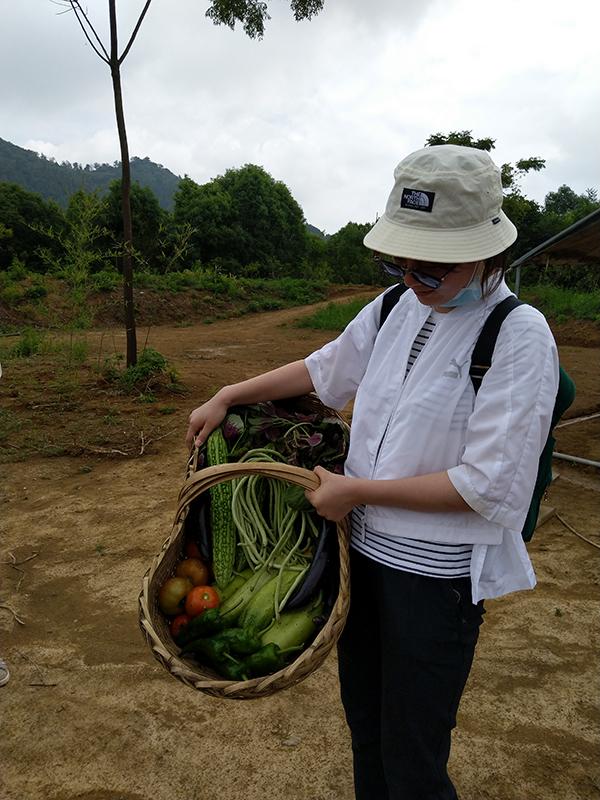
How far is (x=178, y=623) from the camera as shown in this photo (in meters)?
1.47

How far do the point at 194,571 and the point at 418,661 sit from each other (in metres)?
0.63

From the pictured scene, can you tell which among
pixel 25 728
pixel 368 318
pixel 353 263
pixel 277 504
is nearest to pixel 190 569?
pixel 277 504

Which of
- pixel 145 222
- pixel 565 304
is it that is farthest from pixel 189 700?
pixel 145 222

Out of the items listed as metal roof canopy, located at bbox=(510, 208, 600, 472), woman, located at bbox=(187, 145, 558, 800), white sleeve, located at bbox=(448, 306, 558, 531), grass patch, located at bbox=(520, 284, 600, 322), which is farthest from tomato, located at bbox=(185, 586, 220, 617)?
grass patch, located at bbox=(520, 284, 600, 322)

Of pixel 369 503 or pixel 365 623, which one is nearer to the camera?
pixel 369 503

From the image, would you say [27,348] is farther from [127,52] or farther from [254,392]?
[254,392]

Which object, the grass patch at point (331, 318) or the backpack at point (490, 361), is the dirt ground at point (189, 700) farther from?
the grass patch at point (331, 318)

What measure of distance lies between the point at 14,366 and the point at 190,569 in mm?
8228

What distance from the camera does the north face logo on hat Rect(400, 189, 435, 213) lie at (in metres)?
1.12

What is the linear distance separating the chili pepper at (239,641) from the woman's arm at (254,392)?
506 mm

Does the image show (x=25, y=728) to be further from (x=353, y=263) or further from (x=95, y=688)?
(x=353, y=263)

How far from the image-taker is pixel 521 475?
3.56 ft

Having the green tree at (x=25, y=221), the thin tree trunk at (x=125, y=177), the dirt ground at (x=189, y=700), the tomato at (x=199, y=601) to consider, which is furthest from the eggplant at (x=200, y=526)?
the green tree at (x=25, y=221)

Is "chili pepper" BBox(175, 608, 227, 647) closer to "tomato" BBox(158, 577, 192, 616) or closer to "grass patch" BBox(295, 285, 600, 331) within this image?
"tomato" BBox(158, 577, 192, 616)
